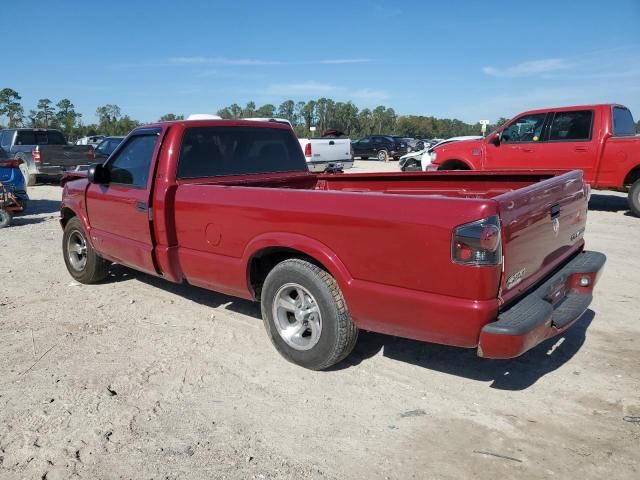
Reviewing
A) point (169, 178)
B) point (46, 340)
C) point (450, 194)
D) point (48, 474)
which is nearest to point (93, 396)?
point (48, 474)

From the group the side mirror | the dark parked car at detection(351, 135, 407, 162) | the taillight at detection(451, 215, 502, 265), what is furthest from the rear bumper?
the dark parked car at detection(351, 135, 407, 162)

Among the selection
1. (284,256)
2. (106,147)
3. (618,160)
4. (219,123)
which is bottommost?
(284,256)

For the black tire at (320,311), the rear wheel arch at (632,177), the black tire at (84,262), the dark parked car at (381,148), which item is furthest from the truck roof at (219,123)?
the dark parked car at (381,148)

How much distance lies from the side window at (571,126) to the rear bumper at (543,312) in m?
6.92

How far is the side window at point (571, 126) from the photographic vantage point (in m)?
9.75

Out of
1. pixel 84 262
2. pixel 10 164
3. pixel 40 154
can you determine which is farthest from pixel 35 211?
pixel 84 262

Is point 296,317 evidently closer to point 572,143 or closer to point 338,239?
point 338,239

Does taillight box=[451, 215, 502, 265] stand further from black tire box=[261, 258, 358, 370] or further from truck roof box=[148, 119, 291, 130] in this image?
truck roof box=[148, 119, 291, 130]

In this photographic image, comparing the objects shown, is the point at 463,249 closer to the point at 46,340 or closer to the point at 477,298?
the point at 477,298

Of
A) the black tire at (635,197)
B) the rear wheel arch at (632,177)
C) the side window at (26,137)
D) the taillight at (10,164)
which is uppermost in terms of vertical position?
the side window at (26,137)

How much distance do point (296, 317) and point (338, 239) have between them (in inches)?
31.1

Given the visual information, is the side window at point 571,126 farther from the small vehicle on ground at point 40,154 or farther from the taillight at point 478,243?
the small vehicle on ground at point 40,154

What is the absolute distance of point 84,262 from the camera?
591 centimetres

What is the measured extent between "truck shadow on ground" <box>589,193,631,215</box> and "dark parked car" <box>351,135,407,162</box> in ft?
59.8
